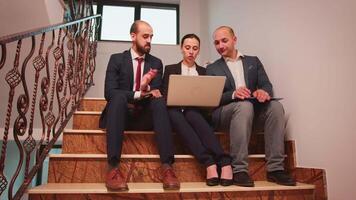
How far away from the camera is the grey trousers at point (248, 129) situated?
145 centimetres

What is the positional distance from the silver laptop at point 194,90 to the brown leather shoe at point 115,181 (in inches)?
18.0

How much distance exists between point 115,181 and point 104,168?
0.79 ft

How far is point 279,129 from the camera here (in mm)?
1524

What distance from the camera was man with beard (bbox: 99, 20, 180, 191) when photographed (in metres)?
1.34

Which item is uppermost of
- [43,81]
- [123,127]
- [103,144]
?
[43,81]

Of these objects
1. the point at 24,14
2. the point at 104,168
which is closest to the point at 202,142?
the point at 104,168

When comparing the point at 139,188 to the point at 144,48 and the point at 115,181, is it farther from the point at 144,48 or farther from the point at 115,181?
the point at 144,48

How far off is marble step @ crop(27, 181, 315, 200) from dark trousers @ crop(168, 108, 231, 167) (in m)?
0.15

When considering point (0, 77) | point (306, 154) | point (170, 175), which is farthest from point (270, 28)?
point (0, 77)

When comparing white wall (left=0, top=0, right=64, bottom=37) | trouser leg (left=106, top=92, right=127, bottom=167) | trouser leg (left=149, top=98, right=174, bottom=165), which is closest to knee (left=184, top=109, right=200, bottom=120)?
trouser leg (left=149, top=98, right=174, bottom=165)

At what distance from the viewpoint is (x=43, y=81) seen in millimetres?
1333

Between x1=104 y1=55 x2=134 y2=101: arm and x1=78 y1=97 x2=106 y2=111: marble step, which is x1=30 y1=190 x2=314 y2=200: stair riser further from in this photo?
x1=78 y1=97 x2=106 y2=111: marble step

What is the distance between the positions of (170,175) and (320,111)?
2.65ft

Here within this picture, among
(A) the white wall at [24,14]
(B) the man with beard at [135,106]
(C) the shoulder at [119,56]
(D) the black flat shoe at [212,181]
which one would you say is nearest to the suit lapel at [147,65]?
(B) the man with beard at [135,106]
